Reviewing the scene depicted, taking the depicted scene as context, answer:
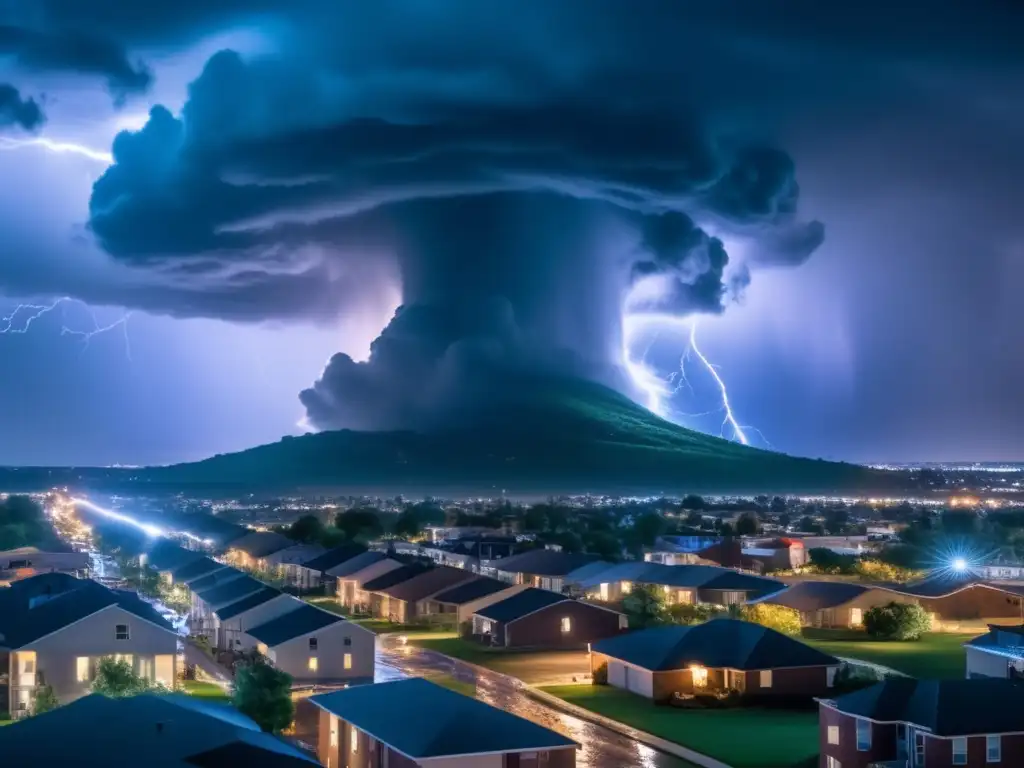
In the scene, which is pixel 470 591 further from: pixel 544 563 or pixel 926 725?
pixel 926 725

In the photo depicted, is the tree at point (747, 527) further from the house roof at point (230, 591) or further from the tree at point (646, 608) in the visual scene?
the house roof at point (230, 591)

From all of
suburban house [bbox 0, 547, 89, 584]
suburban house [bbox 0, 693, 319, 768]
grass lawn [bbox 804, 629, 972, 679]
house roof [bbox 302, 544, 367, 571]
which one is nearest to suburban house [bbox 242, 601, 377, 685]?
suburban house [bbox 0, 693, 319, 768]

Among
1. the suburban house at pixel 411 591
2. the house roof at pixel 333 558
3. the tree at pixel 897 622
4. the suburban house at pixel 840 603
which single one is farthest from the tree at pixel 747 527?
the tree at pixel 897 622

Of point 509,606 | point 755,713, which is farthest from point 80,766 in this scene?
point 509,606

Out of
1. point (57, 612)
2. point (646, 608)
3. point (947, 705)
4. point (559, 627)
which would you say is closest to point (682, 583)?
point (646, 608)

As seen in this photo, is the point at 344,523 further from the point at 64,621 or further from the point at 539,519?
the point at 64,621
